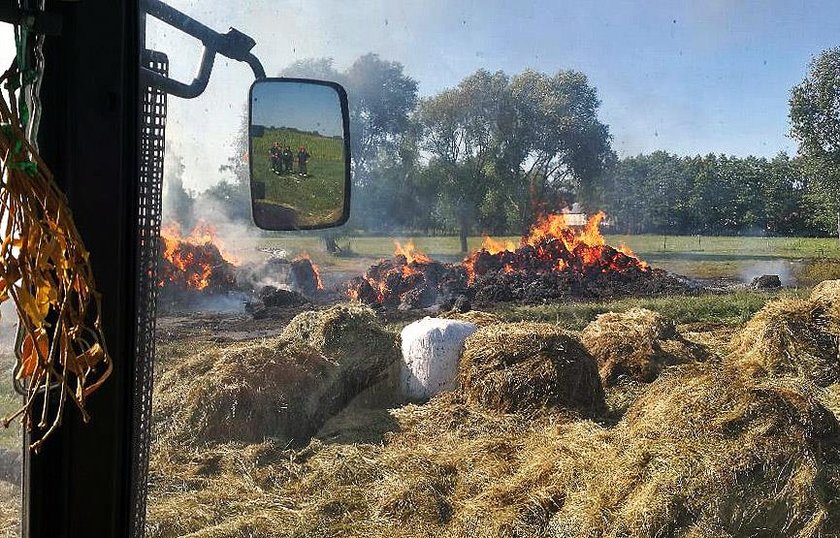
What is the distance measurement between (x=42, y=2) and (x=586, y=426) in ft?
8.52

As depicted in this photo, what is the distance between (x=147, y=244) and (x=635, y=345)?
2.21 meters

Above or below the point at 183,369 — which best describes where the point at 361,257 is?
above

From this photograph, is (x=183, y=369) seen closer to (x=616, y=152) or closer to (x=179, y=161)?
(x=179, y=161)

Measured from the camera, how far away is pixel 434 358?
11.7 feet

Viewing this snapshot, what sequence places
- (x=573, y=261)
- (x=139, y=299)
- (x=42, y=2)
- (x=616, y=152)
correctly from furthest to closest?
(x=573, y=261) → (x=616, y=152) → (x=139, y=299) → (x=42, y=2)

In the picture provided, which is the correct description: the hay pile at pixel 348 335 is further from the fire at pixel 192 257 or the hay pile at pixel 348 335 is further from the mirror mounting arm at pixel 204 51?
the mirror mounting arm at pixel 204 51

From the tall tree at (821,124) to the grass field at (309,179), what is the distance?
6.29 feet

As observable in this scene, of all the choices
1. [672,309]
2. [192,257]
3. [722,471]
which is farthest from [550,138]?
[192,257]

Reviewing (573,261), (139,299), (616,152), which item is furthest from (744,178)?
(139,299)

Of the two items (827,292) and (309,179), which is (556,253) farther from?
(309,179)

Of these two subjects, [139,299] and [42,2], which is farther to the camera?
[139,299]

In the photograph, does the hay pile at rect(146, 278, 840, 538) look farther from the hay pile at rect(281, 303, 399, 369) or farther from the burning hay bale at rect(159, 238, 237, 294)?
the burning hay bale at rect(159, 238, 237, 294)

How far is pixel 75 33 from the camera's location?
1499mm

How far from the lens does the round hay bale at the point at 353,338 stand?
3.71 m
